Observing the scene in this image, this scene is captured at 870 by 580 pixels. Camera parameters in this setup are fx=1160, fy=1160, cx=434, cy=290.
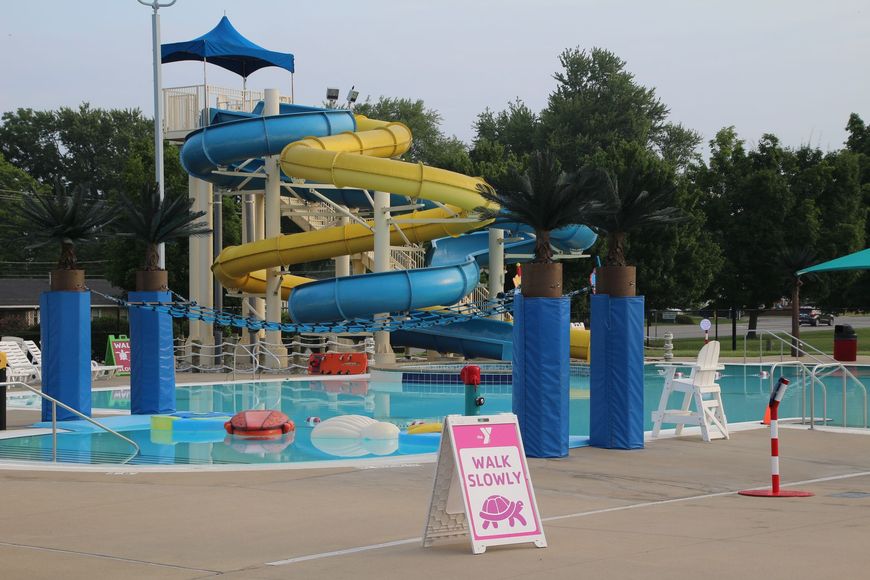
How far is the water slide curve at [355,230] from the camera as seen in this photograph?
27.0 m

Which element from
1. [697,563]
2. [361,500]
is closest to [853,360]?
[361,500]

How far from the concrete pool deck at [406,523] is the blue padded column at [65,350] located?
5.24 meters

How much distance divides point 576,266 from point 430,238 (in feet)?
46.0

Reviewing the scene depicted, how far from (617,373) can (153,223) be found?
8.52 m

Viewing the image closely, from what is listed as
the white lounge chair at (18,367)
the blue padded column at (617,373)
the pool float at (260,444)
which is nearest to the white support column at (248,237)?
the white lounge chair at (18,367)

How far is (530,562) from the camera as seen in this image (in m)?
6.94

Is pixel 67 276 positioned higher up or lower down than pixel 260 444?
higher up

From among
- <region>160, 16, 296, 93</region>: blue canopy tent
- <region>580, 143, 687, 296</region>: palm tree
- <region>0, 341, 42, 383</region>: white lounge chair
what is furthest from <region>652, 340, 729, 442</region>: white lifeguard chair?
<region>160, 16, 296, 93</region>: blue canopy tent

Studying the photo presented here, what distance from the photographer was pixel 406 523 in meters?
8.57

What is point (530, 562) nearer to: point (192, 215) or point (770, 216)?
point (192, 215)

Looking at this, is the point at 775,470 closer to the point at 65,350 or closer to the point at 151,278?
the point at 65,350

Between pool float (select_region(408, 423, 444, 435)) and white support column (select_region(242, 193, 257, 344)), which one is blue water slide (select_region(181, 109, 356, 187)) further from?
pool float (select_region(408, 423, 444, 435))

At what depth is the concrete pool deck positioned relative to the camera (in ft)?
22.2

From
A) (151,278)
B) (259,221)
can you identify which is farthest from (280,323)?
(259,221)
